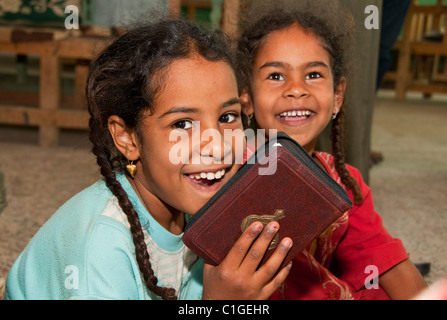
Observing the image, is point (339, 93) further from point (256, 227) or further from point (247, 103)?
point (256, 227)

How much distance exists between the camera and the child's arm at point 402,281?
1.14 m

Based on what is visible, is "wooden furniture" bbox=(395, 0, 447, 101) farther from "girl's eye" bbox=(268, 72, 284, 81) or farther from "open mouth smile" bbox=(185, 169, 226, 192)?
"open mouth smile" bbox=(185, 169, 226, 192)

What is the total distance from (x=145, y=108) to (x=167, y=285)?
0.33 meters

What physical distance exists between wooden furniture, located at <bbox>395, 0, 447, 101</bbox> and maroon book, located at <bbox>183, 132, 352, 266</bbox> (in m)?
4.57

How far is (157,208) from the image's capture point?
95 cm

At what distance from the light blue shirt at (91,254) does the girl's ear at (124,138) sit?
61 mm

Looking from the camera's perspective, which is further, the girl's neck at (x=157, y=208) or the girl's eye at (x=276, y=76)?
the girl's eye at (x=276, y=76)

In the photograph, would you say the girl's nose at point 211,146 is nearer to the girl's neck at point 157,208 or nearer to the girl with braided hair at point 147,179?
the girl with braided hair at point 147,179

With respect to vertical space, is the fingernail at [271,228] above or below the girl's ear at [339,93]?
below

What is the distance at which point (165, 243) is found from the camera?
95 cm

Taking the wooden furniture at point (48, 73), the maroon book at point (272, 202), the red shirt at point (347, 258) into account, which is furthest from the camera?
the wooden furniture at point (48, 73)

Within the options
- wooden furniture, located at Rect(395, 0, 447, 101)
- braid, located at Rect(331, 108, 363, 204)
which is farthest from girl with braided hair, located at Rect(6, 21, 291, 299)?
wooden furniture, located at Rect(395, 0, 447, 101)

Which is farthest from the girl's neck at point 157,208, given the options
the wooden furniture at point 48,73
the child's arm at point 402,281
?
the wooden furniture at point 48,73

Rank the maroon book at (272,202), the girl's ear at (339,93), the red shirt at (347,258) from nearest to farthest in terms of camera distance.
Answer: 1. the maroon book at (272,202)
2. the red shirt at (347,258)
3. the girl's ear at (339,93)
